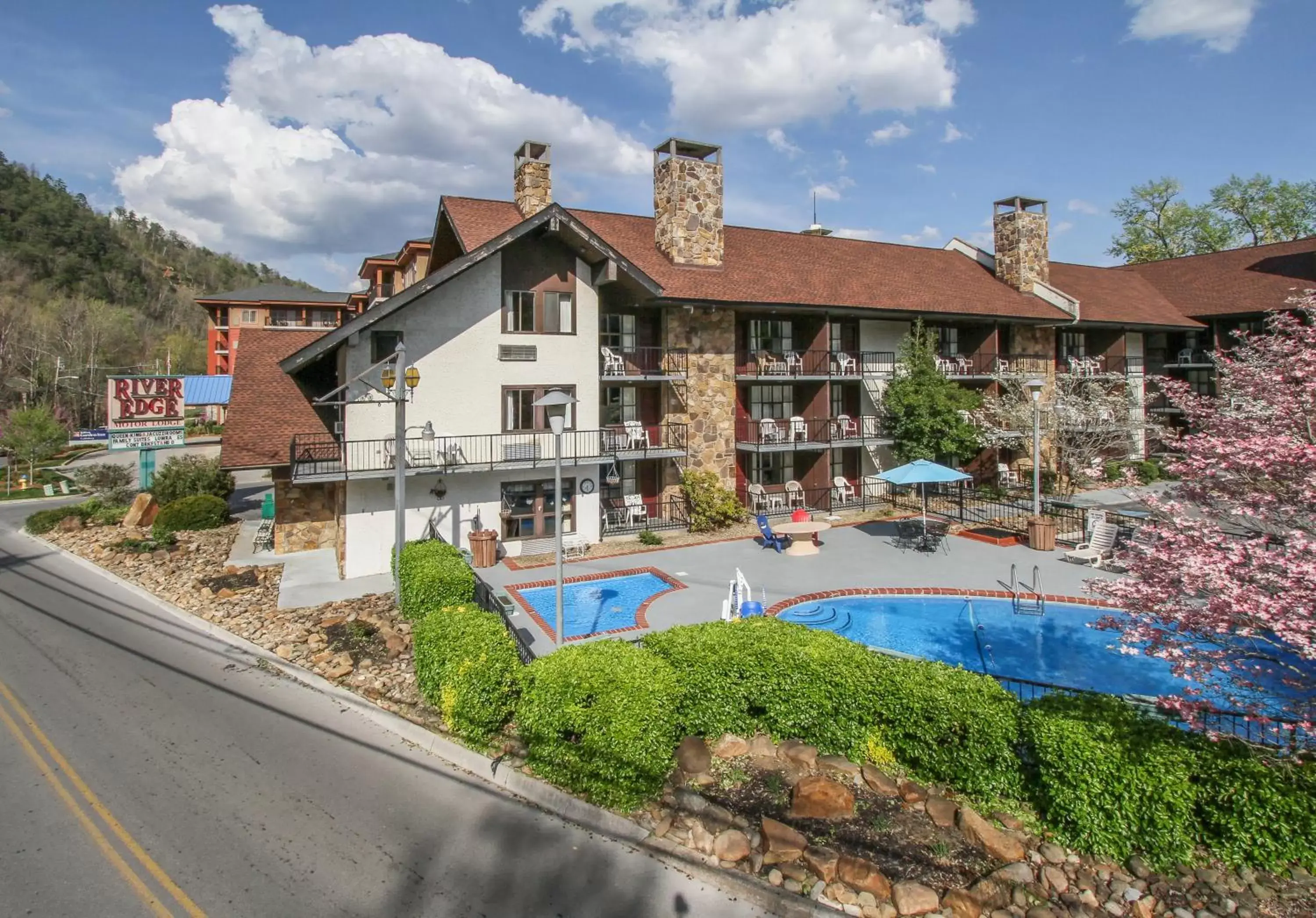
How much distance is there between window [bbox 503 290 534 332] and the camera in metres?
19.7

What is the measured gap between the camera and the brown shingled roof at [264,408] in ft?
61.6

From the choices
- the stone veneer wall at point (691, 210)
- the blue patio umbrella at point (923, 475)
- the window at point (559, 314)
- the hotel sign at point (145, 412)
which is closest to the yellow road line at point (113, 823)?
the window at point (559, 314)

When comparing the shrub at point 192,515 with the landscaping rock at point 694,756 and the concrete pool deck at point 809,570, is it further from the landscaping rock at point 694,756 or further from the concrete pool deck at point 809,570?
the landscaping rock at point 694,756

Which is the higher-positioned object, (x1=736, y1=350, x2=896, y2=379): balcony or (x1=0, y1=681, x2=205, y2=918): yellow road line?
(x1=736, y1=350, x2=896, y2=379): balcony

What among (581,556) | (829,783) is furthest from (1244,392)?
(581,556)

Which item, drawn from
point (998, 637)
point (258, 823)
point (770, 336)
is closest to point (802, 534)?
point (998, 637)

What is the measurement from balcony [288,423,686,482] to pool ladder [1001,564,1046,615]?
393 inches

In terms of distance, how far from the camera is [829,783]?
26.9ft

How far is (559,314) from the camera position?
2048cm

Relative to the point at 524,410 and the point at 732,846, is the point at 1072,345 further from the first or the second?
the point at 732,846

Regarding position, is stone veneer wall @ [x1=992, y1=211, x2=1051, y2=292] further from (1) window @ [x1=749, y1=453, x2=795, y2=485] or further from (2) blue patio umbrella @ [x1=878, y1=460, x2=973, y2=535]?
(2) blue patio umbrella @ [x1=878, y1=460, x2=973, y2=535]

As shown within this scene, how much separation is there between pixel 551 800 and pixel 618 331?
1683cm

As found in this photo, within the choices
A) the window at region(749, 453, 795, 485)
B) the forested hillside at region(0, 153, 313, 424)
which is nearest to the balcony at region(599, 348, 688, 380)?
the window at region(749, 453, 795, 485)

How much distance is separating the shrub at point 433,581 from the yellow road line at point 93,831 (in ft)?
17.6
